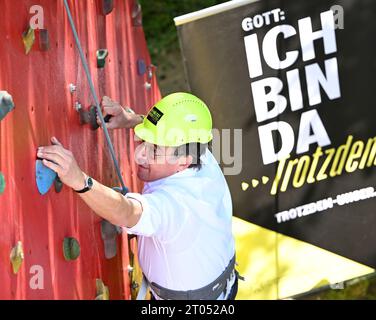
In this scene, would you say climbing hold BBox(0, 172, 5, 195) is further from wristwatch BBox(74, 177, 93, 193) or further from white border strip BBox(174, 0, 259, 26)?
white border strip BBox(174, 0, 259, 26)

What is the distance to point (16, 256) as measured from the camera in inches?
91.6

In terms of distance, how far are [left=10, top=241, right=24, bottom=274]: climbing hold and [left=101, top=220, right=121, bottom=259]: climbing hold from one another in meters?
→ 0.87

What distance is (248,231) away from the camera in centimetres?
462

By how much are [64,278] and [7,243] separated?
1.65 ft

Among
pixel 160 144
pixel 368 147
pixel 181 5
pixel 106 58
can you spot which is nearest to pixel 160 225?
pixel 160 144

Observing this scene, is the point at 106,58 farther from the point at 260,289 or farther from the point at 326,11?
the point at 260,289

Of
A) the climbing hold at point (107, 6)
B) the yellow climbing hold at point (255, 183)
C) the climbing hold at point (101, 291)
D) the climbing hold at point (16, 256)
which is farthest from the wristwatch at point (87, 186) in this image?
the yellow climbing hold at point (255, 183)

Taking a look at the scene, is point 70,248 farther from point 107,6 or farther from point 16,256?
point 107,6

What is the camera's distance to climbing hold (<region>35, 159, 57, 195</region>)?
2486 mm

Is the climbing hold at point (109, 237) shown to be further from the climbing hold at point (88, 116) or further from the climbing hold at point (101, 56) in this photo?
the climbing hold at point (101, 56)

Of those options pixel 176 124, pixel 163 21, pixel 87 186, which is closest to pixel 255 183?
pixel 176 124

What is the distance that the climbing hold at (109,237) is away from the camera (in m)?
3.21

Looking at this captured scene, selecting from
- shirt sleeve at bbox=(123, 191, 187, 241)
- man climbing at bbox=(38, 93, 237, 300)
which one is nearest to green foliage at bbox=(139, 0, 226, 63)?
man climbing at bbox=(38, 93, 237, 300)

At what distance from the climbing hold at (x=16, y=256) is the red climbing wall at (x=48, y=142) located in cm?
2
